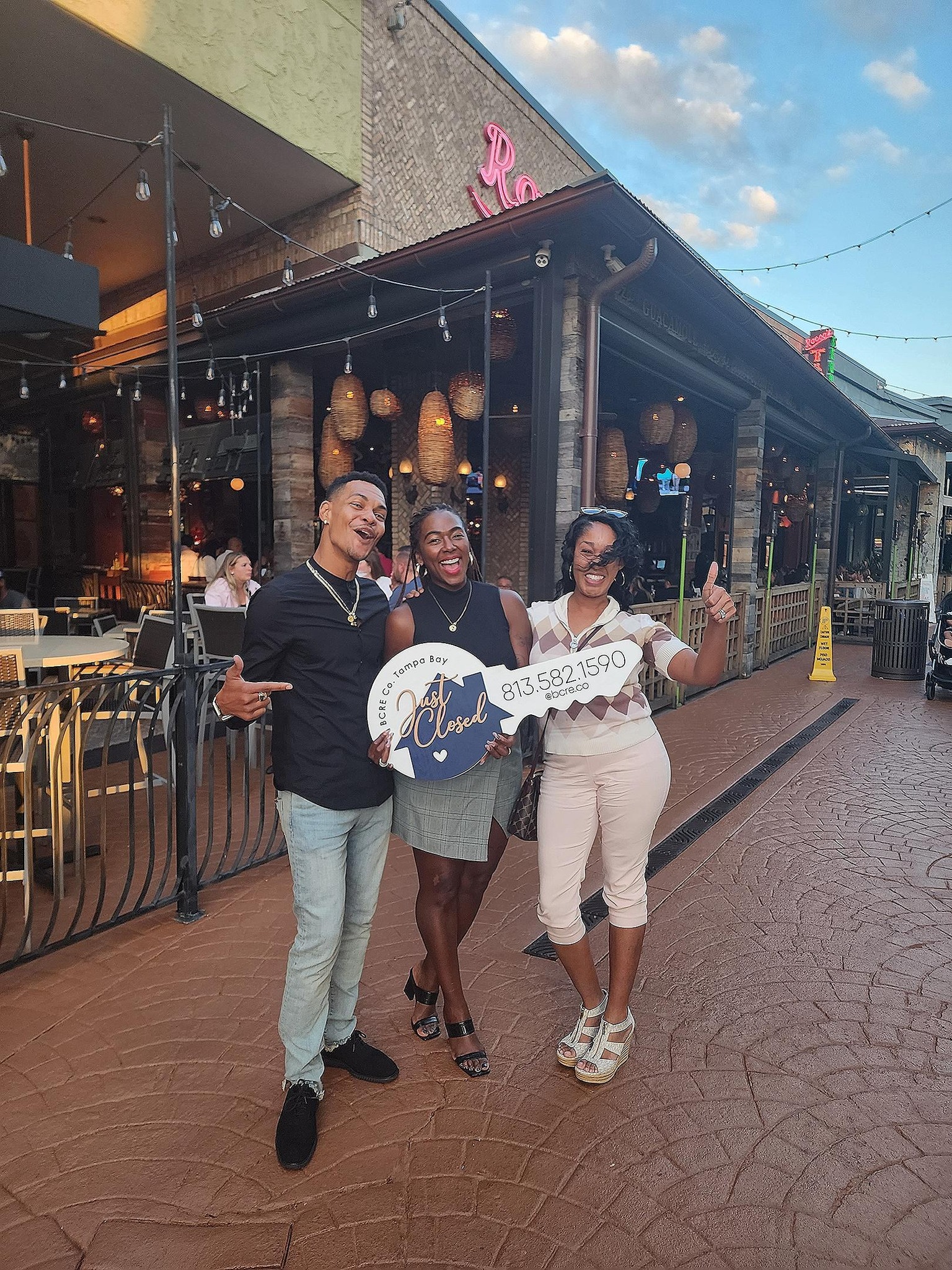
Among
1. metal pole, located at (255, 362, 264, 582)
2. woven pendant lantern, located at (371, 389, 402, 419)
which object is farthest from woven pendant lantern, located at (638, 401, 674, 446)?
metal pole, located at (255, 362, 264, 582)

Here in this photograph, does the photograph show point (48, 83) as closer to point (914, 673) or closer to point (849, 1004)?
point (849, 1004)

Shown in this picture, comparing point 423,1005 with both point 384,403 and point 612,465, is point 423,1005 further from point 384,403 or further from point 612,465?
point 384,403

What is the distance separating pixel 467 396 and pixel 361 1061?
5790mm

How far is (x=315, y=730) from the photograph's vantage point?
6.70ft

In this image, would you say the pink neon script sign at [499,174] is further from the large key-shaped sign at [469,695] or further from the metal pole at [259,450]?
the large key-shaped sign at [469,695]

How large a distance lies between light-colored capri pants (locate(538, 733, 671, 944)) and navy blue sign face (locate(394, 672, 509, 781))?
0.29 metres

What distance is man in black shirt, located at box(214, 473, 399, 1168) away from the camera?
200cm

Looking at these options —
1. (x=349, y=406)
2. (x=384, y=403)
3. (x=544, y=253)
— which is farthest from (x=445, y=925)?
(x=384, y=403)

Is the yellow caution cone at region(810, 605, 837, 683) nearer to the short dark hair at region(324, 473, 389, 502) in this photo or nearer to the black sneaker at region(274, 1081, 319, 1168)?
the short dark hair at region(324, 473, 389, 502)

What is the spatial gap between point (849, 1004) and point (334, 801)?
211 cm

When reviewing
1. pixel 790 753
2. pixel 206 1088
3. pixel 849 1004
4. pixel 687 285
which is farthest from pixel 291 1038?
pixel 687 285

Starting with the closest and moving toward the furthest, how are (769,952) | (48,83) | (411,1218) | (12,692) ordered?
(411,1218), (12,692), (769,952), (48,83)

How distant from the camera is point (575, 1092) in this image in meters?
2.28

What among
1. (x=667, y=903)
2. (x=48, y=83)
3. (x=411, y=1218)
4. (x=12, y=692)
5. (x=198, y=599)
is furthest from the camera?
(x=198, y=599)
